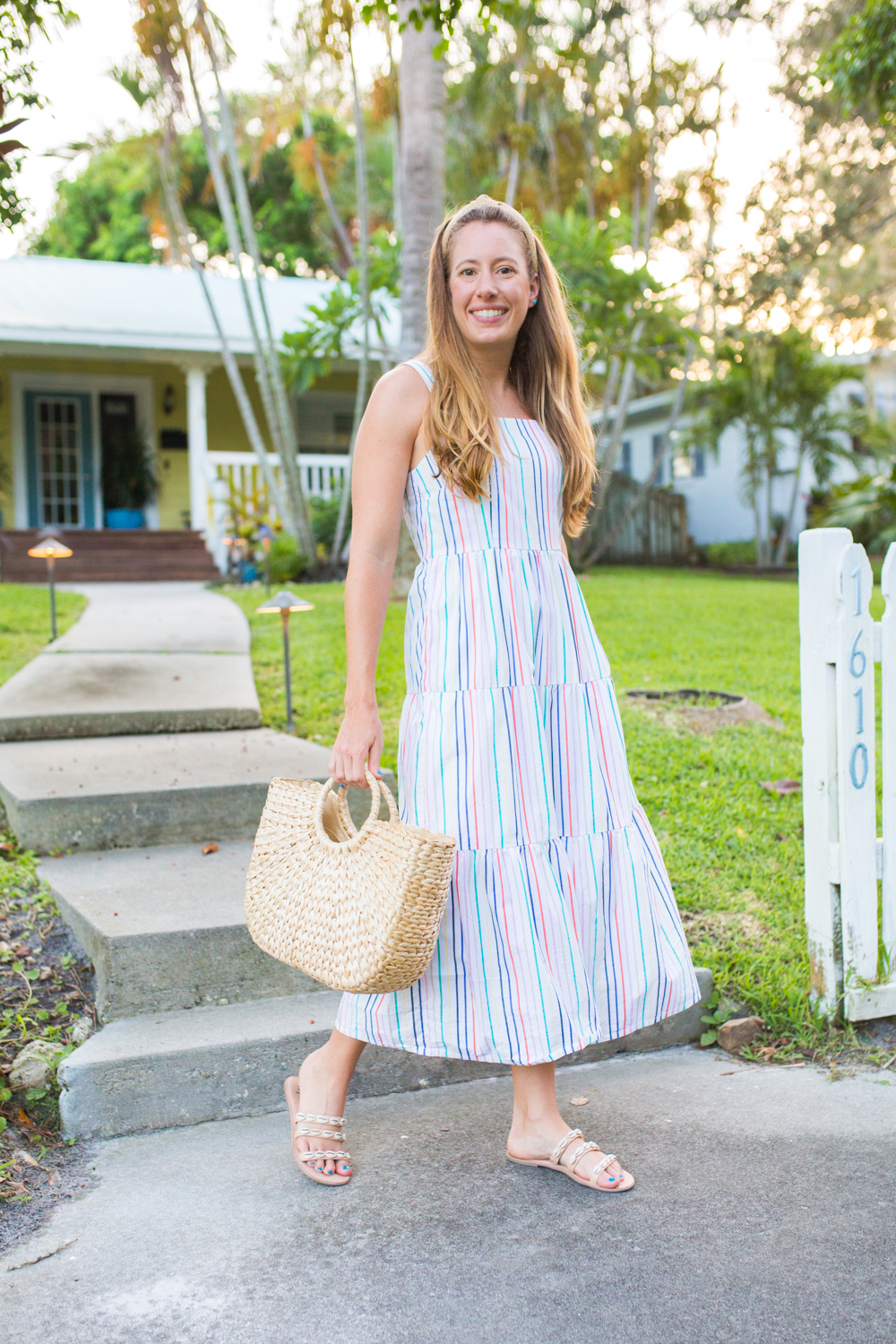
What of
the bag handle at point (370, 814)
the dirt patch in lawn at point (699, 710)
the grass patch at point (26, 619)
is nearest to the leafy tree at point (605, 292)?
the grass patch at point (26, 619)

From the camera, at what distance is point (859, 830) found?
9.12 feet

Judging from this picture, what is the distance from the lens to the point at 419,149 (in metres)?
7.70

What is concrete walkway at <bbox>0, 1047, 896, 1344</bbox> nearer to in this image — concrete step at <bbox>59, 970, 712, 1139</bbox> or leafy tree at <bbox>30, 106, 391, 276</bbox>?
concrete step at <bbox>59, 970, 712, 1139</bbox>

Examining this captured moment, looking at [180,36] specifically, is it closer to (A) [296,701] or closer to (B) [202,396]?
(B) [202,396]

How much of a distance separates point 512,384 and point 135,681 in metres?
3.28

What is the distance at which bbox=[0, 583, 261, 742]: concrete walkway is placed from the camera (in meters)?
4.43

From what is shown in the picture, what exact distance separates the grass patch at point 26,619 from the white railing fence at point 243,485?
260 centimetres

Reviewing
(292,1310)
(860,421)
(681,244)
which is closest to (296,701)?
(292,1310)

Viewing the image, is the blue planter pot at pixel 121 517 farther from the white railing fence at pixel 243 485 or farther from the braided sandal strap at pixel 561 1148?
the braided sandal strap at pixel 561 1148

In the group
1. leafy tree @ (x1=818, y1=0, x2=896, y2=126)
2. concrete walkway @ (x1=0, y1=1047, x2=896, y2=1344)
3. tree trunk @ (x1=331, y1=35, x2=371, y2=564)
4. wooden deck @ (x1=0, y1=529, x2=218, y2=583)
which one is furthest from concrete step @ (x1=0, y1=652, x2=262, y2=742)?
wooden deck @ (x1=0, y1=529, x2=218, y2=583)

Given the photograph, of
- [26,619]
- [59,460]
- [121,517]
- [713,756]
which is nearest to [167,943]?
[713,756]

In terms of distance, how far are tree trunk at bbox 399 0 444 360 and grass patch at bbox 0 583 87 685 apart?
3.37 m

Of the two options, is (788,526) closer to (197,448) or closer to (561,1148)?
(197,448)

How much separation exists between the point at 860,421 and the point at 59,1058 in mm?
16650
